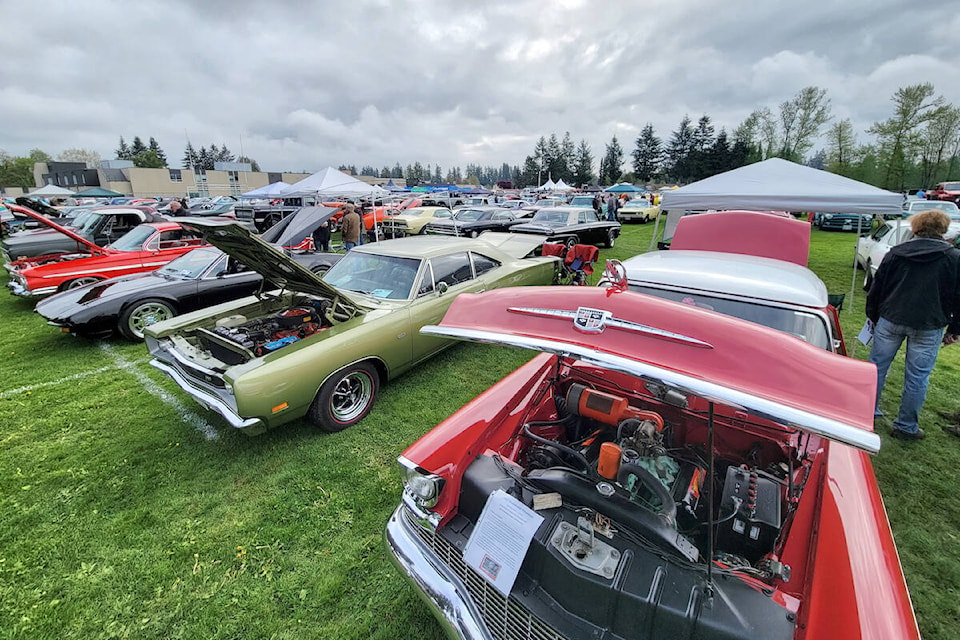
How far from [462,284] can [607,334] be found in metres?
3.46

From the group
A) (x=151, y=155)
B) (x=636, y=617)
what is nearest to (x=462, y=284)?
(x=636, y=617)

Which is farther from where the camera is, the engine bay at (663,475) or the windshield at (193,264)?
the windshield at (193,264)

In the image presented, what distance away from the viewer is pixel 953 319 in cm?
325

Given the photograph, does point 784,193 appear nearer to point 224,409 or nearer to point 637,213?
point 224,409

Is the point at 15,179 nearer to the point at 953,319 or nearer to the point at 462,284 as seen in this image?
the point at 462,284

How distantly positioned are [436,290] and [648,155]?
7160 centimetres

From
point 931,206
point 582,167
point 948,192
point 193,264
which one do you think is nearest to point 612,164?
point 582,167

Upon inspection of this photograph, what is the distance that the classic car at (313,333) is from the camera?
10.4 feet

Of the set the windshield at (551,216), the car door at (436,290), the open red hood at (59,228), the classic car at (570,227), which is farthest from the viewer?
the windshield at (551,216)

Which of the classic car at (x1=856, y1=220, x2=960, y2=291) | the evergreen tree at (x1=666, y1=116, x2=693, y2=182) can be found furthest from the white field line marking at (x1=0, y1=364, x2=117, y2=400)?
the evergreen tree at (x1=666, y1=116, x2=693, y2=182)

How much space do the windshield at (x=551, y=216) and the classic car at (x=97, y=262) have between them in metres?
9.10

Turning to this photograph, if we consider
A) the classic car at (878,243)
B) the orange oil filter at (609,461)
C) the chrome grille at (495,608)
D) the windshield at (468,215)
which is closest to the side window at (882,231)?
the classic car at (878,243)

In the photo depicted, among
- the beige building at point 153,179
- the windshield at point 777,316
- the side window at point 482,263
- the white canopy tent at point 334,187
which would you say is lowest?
the windshield at point 777,316

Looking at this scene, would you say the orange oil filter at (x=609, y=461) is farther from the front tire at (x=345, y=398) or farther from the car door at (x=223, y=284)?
the car door at (x=223, y=284)
